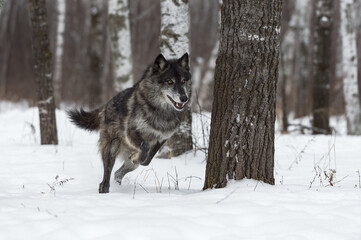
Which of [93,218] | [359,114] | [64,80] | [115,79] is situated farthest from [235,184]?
[64,80]

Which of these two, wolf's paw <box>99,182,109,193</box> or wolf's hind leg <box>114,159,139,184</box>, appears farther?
wolf's hind leg <box>114,159,139,184</box>

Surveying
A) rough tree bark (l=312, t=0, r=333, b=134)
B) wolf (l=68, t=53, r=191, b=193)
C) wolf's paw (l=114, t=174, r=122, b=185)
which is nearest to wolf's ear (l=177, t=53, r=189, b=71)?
wolf (l=68, t=53, r=191, b=193)

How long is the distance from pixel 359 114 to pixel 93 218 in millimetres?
10082

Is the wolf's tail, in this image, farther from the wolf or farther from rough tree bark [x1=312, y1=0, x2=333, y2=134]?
rough tree bark [x1=312, y1=0, x2=333, y2=134]

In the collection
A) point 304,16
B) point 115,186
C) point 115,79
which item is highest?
point 304,16

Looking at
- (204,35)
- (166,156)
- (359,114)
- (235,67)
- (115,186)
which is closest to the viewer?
(235,67)

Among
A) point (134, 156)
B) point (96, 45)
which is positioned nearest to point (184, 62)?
point (134, 156)

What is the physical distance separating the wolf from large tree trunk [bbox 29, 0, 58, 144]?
107 inches

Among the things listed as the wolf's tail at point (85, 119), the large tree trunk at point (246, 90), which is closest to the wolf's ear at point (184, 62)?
the large tree trunk at point (246, 90)

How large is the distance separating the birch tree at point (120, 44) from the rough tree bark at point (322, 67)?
15.8ft

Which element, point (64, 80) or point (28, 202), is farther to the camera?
point (64, 80)

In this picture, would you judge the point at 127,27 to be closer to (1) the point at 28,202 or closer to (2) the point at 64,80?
(1) the point at 28,202

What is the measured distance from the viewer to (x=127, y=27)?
1088 cm

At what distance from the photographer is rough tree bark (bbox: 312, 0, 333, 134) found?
1052 centimetres
